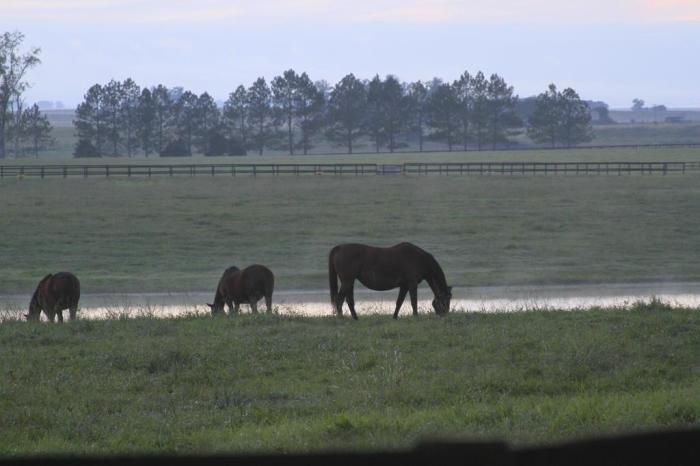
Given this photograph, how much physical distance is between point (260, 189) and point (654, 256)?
90.3 feet

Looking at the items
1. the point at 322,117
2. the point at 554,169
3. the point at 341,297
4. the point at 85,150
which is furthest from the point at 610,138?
the point at 341,297

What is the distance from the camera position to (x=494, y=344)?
1106 cm

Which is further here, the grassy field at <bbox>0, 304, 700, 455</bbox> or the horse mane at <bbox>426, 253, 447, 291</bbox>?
the horse mane at <bbox>426, 253, 447, 291</bbox>

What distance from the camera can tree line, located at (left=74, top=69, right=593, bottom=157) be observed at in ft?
419

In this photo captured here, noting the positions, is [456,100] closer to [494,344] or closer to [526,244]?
[526,244]

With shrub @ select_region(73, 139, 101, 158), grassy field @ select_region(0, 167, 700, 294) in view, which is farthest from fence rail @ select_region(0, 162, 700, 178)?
shrub @ select_region(73, 139, 101, 158)

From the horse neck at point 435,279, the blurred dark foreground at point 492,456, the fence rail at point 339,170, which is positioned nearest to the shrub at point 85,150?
the fence rail at point 339,170

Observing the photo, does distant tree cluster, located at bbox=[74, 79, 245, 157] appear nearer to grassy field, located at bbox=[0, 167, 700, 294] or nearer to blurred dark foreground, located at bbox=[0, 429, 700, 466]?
grassy field, located at bbox=[0, 167, 700, 294]

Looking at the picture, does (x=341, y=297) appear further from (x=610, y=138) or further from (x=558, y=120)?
(x=610, y=138)

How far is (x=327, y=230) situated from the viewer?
3566cm

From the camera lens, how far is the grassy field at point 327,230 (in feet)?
86.8

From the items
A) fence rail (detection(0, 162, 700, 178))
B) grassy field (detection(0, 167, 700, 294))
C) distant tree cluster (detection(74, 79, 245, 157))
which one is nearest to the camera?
grassy field (detection(0, 167, 700, 294))

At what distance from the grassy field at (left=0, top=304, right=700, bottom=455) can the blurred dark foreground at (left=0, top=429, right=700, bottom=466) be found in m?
3.62

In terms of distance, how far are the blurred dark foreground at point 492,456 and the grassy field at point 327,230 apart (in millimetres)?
21433
